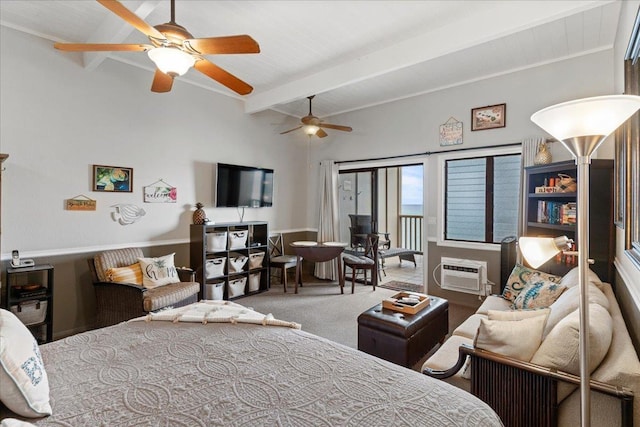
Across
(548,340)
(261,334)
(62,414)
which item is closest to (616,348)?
(548,340)

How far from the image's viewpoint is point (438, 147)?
14.4ft

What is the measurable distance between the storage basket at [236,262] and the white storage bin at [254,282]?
253 millimetres

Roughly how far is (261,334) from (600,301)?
74.8 inches

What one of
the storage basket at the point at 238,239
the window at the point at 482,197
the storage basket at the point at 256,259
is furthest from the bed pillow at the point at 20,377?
the window at the point at 482,197

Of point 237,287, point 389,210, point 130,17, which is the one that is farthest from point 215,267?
point 389,210

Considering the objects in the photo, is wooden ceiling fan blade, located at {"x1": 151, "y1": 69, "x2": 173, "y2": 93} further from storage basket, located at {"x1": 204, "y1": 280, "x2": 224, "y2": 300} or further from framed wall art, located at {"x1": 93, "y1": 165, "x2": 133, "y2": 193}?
storage basket, located at {"x1": 204, "y1": 280, "x2": 224, "y2": 300}

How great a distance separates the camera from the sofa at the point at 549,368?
4.06 ft

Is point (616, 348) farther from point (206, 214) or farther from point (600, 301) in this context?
point (206, 214)

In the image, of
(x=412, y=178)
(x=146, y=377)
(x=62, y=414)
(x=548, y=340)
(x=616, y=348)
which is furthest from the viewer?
(x=412, y=178)

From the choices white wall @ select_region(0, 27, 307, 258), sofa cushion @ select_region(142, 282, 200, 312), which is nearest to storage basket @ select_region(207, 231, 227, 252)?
white wall @ select_region(0, 27, 307, 258)

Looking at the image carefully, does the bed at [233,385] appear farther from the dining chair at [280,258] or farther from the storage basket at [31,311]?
the dining chair at [280,258]

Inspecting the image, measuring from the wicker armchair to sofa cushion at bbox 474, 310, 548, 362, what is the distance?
269cm

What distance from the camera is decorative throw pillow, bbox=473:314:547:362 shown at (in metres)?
1.53

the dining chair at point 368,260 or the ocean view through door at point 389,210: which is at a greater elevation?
the ocean view through door at point 389,210
